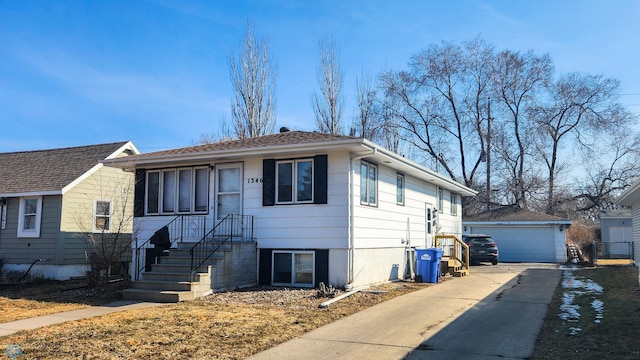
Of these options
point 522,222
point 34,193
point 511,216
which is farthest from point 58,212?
point 511,216

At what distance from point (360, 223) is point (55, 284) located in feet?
31.1

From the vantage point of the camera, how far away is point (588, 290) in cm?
1348

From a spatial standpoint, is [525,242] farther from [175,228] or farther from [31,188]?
[31,188]

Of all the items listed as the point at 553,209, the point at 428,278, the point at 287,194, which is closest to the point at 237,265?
the point at 287,194

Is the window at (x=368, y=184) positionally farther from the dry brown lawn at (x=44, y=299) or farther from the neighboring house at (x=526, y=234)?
the neighboring house at (x=526, y=234)

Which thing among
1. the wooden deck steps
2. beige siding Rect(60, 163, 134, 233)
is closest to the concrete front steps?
beige siding Rect(60, 163, 134, 233)

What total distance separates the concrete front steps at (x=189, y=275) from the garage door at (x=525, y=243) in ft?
67.0

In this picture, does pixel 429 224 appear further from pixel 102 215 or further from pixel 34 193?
pixel 34 193

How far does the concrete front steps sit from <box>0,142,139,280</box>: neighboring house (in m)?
6.00

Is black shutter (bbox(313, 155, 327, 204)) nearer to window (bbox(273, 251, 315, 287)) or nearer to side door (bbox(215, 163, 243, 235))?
window (bbox(273, 251, 315, 287))

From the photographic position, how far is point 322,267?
1269 centimetres

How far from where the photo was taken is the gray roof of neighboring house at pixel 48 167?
59.3 ft

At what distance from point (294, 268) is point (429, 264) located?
4.14 meters

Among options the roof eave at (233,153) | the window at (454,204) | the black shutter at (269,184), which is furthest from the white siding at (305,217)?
the window at (454,204)
